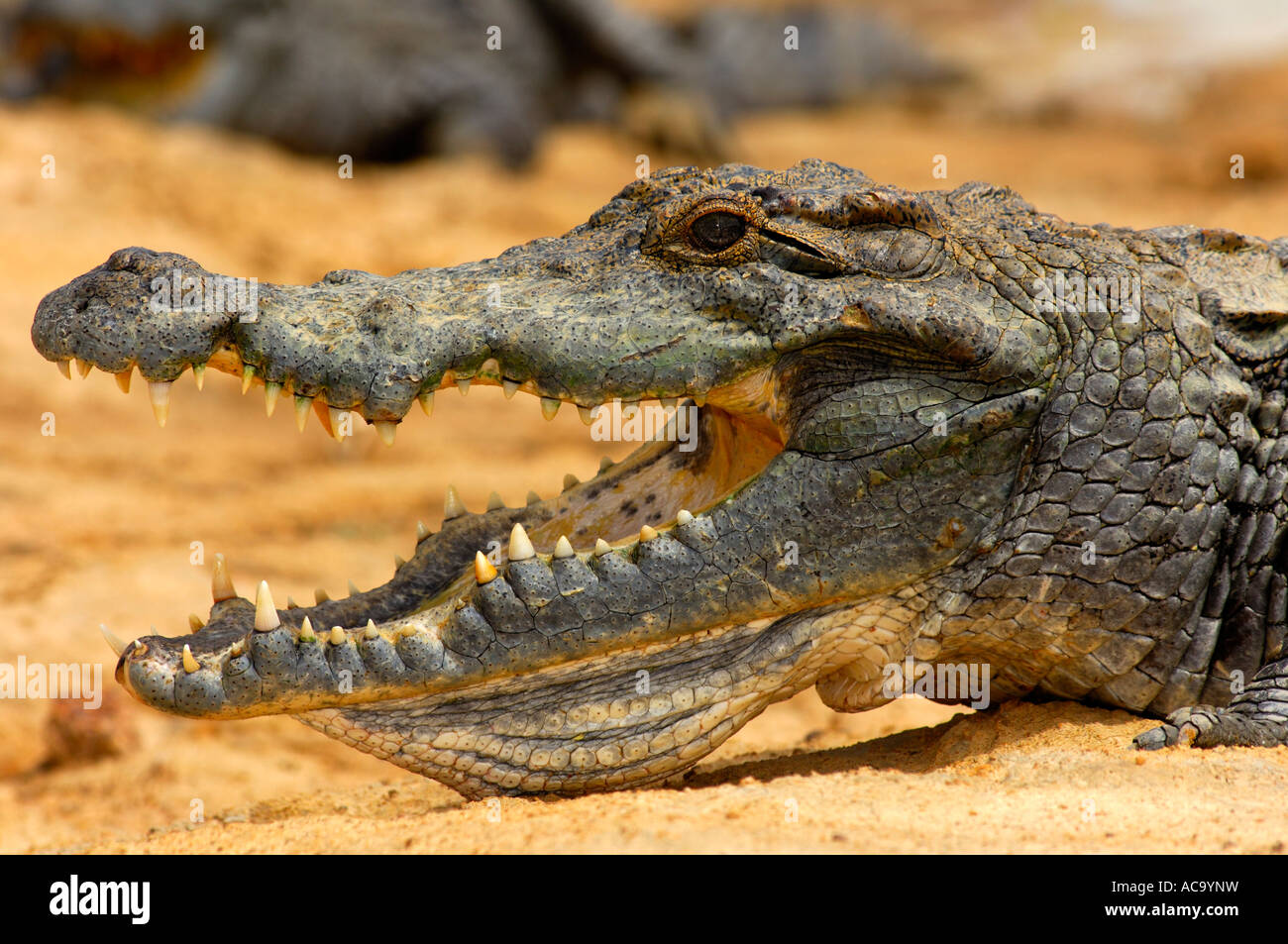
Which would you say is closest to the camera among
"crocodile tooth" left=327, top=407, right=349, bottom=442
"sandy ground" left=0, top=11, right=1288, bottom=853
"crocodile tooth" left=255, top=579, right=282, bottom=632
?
"sandy ground" left=0, top=11, right=1288, bottom=853

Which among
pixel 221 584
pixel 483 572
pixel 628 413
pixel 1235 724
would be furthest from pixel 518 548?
pixel 1235 724

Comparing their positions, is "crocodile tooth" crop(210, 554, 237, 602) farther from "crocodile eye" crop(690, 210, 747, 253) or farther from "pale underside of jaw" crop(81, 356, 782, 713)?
"crocodile eye" crop(690, 210, 747, 253)

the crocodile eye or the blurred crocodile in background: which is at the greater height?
the blurred crocodile in background

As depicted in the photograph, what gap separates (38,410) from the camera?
8156 mm

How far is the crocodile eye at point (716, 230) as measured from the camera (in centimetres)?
327

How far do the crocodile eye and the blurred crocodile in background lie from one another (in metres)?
11.0

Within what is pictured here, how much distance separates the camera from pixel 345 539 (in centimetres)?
709

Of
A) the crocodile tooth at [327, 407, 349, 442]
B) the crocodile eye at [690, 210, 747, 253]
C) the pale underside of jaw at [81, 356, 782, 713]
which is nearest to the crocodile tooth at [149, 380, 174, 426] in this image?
the pale underside of jaw at [81, 356, 782, 713]

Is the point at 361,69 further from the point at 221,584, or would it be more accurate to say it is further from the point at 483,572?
the point at 483,572

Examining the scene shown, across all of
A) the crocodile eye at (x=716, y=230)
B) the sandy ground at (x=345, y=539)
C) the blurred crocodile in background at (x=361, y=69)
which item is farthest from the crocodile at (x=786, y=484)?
the blurred crocodile in background at (x=361, y=69)

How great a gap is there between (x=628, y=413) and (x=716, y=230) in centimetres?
58

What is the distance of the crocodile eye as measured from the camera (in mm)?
3271
